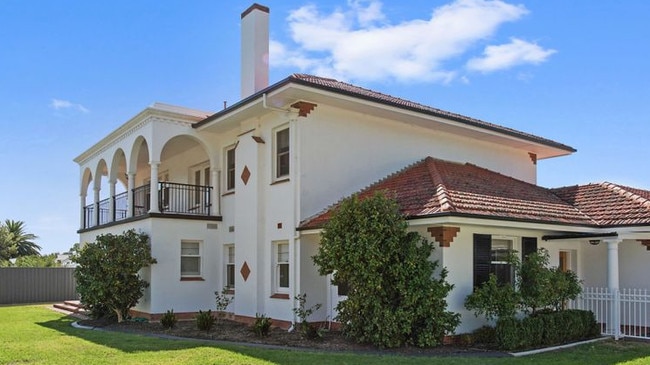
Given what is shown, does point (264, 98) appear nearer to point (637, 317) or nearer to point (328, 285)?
point (328, 285)

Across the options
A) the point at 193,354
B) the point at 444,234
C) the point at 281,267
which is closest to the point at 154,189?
the point at 281,267

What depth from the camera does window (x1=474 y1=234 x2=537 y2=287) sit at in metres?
13.6

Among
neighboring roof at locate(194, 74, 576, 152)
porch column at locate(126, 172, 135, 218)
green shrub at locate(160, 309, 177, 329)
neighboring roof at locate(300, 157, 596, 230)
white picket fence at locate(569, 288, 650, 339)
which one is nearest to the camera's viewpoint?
neighboring roof at locate(300, 157, 596, 230)

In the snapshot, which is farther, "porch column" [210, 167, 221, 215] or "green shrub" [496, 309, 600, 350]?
"porch column" [210, 167, 221, 215]

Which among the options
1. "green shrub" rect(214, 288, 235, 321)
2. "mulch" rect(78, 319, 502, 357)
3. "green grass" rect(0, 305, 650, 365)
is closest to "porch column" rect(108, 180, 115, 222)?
"mulch" rect(78, 319, 502, 357)

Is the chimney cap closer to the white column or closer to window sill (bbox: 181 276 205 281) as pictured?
window sill (bbox: 181 276 205 281)

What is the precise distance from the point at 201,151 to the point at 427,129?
818cm

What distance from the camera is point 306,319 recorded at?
589 inches

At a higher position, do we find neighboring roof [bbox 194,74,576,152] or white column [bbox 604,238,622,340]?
neighboring roof [bbox 194,74,576,152]

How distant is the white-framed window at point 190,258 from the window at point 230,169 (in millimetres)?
2054

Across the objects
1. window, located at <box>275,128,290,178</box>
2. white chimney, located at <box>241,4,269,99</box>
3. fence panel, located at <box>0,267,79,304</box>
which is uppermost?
white chimney, located at <box>241,4,269,99</box>

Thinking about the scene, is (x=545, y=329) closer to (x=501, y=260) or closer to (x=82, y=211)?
(x=501, y=260)

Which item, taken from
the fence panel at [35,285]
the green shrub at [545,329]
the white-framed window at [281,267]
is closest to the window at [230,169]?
the white-framed window at [281,267]

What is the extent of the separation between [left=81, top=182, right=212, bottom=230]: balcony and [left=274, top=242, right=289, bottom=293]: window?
3605 mm
